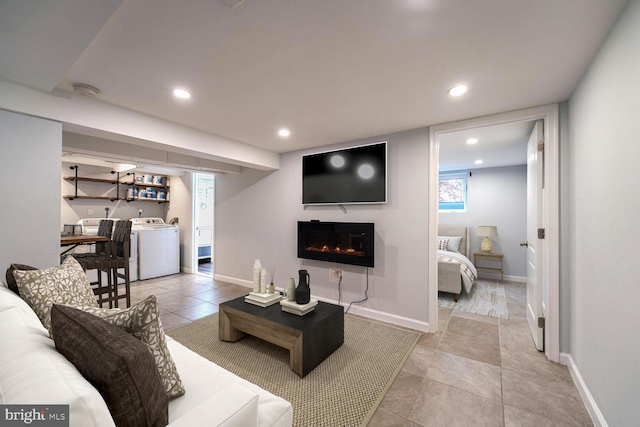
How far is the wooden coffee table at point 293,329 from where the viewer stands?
2.04m

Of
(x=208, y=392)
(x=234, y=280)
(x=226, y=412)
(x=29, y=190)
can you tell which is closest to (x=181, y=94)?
(x=29, y=190)

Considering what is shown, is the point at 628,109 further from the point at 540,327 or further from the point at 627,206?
the point at 540,327

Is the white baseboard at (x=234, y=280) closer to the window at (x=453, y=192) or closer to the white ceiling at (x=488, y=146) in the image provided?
the white ceiling at (x=488, y=146)

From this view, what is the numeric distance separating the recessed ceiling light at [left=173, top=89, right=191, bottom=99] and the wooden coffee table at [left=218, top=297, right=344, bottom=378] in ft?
6.15

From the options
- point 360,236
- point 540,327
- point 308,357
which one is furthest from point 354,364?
point 540,327

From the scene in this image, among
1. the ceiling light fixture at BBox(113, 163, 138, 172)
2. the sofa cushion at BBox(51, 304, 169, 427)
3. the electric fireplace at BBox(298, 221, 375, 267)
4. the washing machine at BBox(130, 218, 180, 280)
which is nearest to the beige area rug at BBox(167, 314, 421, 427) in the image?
the electric fireplace at BBox(298, 221, 375, 267)

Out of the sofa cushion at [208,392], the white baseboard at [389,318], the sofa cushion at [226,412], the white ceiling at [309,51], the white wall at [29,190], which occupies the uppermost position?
the white ceiling at [309,51]

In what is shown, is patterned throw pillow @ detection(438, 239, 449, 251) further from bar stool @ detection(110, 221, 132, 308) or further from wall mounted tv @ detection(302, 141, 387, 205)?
bar stool @ detection(110, 221, 132, 308)

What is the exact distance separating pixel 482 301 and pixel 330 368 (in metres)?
2.90

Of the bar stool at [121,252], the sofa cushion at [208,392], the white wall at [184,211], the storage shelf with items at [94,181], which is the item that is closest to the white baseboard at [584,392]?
the sofa cushion at [208,392]

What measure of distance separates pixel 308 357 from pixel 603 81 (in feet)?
8.48

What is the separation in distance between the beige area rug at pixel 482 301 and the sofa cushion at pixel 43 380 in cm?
388

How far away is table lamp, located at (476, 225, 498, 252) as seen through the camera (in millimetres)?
4996

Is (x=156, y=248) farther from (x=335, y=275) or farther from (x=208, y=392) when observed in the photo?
(x=208, y=392)
